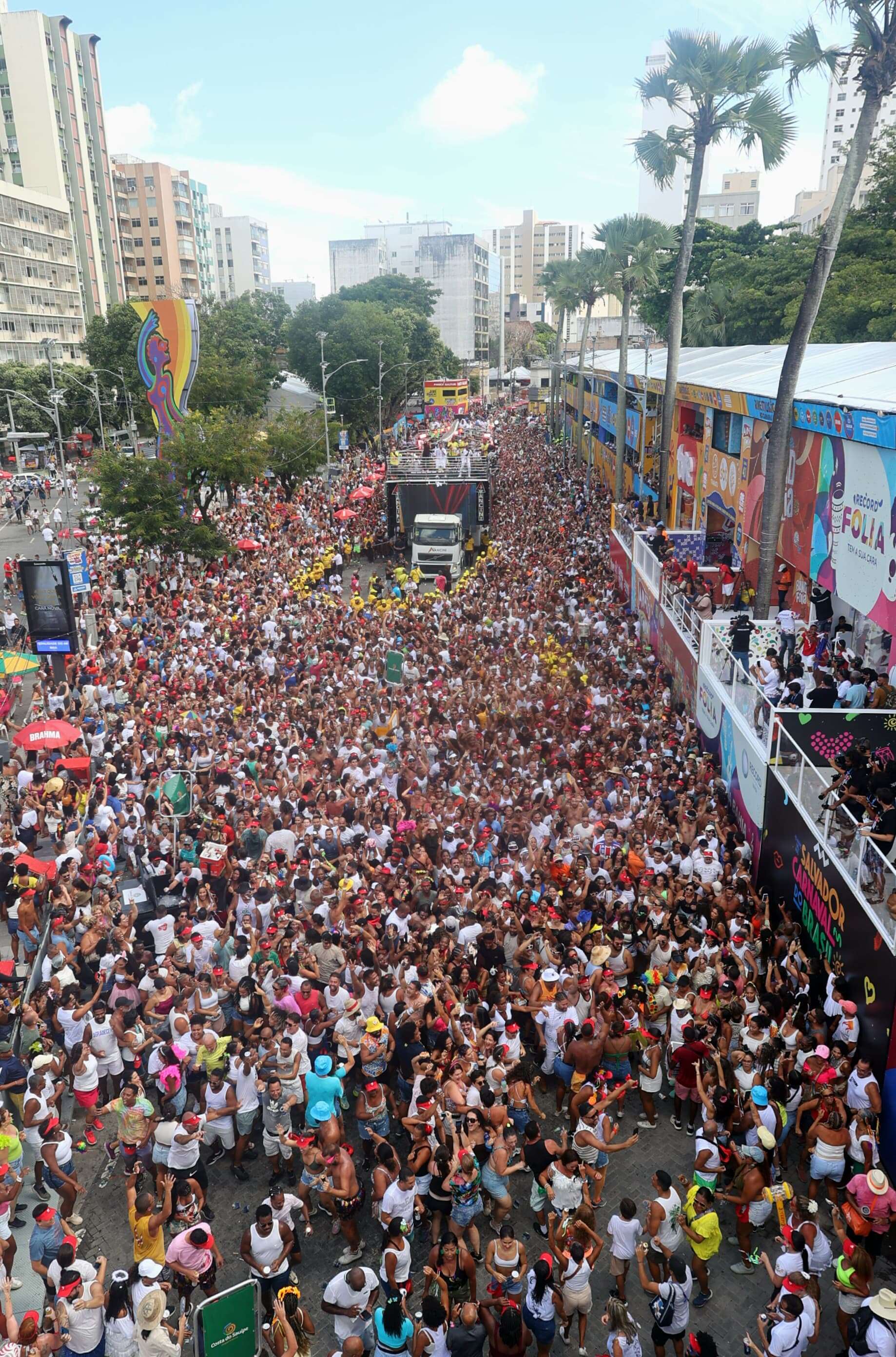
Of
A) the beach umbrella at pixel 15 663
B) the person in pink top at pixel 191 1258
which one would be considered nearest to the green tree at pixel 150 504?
the beach umbrella at pixel 15 663

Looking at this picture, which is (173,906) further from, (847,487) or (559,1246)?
(847,487)

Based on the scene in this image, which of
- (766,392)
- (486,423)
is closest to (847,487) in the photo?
(766,392)

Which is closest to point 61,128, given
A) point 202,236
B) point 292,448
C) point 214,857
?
point 202,236

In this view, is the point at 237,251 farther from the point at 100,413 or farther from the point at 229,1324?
the point at 229,1324

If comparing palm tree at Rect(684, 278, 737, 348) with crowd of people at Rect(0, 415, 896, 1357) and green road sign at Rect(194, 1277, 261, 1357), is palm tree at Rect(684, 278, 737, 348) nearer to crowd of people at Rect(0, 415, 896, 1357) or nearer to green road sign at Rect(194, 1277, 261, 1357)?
crowd of people at Rect(0, 415, 896, 1357)

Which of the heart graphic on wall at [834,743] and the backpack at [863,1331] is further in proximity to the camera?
the heart graphic on wall at [834,743]

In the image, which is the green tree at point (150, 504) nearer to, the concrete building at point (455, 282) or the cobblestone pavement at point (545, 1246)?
the cobblestone pavement at point (545, 1246)
